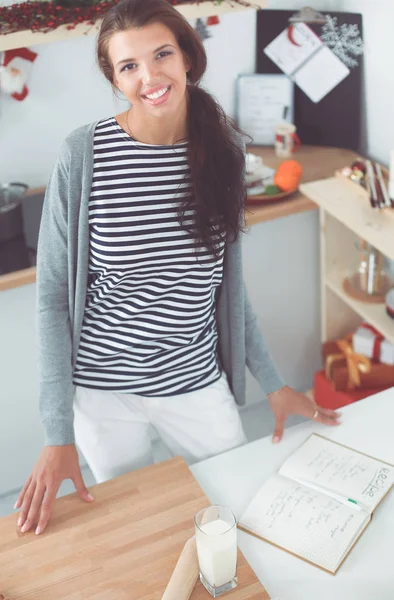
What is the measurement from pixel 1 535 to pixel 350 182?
1461mm

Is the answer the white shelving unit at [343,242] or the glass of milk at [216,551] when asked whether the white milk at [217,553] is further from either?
the white shelving unit at [343,242]

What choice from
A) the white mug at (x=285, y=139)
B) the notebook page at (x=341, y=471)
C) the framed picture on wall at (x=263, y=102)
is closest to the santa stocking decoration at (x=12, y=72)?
the framed picture on wall at (x=263, y=102)

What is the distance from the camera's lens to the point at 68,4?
198cm

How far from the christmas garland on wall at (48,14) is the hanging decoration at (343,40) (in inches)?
29.8

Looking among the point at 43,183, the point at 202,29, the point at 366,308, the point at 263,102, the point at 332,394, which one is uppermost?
the point at 202,29

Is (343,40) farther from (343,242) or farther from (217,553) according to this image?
(217,553)

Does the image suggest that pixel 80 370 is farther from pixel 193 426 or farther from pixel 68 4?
pixel 68 4

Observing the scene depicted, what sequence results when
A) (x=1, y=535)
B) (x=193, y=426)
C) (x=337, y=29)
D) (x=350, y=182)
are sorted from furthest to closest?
(x=337, y=29) → (x=350, y=182) → (x=193, y=426) → (x=1, y=535)

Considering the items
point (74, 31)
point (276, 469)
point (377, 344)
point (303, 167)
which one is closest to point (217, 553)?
point (276, 469)

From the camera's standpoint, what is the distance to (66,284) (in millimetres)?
1343

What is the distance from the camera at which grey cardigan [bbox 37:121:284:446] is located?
4.14 ft

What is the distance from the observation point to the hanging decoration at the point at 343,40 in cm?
230

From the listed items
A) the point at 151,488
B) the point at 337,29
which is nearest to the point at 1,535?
the point at 151,488

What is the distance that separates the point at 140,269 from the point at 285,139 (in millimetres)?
1304
